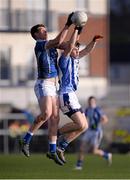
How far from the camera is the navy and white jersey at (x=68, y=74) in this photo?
803 inches

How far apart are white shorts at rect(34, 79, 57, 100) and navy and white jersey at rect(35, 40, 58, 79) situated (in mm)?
119

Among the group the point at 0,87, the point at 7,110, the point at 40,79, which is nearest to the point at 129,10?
the point at 0,87

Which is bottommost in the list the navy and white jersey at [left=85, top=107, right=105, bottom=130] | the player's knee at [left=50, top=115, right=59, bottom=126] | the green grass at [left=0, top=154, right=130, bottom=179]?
the green grass at [left=0, top=154, right=130, bottom=179]

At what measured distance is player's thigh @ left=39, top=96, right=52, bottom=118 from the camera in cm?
2022

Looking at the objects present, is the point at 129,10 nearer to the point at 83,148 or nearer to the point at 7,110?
the point at 7,110

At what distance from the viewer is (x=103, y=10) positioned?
175ft

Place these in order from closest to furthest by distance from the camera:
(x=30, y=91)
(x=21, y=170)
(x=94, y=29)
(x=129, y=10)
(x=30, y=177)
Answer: (x=30, y=177) < (x=21, y=170) < (x=30, y=91) < (x=94, y=29) < (x=129, y=10)

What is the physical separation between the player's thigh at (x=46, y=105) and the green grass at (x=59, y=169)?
392 centimetres

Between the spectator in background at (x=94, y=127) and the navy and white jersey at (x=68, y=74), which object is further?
the spectator in background at (x=94, y=127)

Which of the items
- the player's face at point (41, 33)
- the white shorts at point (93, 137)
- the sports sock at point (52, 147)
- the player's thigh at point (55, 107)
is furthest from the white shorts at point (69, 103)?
the white shorts at point (93, 137)

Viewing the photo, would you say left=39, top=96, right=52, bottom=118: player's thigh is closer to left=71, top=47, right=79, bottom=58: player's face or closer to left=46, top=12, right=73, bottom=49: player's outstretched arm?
left=71, top=47, right=79, bottom=58: player's face

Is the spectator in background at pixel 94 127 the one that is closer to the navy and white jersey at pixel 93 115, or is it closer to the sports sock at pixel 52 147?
the navy and white jersey at pixel 93 115

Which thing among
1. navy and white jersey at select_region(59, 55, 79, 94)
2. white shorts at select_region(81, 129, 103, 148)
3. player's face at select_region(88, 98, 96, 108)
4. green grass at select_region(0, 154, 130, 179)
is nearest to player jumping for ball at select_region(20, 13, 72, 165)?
navy and white jersey at select_region(59, 55, 79, 94)

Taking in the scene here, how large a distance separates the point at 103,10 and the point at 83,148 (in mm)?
24617
